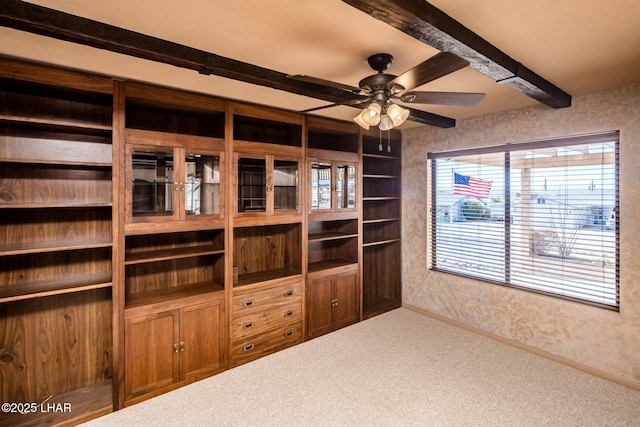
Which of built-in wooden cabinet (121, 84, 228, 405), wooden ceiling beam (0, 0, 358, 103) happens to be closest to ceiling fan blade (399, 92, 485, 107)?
wooden ceiling beam (0, 0, 358, 103)

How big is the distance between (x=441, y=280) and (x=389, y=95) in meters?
2.72

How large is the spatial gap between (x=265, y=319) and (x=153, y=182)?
5.31 ft

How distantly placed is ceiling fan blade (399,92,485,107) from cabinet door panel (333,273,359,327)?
2289 millimetres

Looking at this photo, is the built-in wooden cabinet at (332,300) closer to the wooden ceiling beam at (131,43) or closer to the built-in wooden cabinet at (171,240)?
the built-in wooden cabinet at (171,240)

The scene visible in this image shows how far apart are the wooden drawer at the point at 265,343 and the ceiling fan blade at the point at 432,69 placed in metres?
2.53

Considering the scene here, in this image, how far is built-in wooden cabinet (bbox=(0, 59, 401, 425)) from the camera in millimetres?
2361

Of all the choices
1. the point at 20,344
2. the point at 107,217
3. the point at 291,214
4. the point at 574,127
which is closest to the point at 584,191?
the point at 574,127

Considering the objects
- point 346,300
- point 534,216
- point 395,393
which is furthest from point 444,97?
point 346,300

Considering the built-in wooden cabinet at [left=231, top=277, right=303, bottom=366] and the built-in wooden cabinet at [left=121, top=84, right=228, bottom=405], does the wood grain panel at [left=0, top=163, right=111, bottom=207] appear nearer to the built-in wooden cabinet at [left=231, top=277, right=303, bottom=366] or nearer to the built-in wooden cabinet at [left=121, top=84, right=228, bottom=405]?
the built-in wooden cabinet at [left=121, top=84, right=228, bottom=405]

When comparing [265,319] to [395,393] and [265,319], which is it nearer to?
[265,319]

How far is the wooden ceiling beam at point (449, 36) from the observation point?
4.43ft

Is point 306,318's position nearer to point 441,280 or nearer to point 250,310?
point 250,310

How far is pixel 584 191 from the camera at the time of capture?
2938mm

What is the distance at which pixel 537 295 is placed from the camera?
3215 mm
